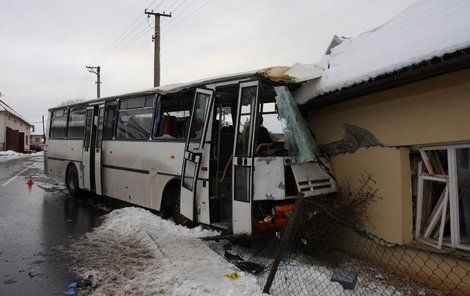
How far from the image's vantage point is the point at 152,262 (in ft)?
19.7

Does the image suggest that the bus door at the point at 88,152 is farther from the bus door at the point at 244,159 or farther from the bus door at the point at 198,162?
the bus door at the point at 244,159

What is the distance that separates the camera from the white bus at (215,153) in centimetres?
622

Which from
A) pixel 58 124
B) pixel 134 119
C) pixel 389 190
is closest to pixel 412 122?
pixel 389 190

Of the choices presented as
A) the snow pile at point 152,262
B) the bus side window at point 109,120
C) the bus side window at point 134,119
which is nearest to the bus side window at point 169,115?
the bus side window at point 134,119

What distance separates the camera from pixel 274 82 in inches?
255

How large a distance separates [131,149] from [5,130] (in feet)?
154

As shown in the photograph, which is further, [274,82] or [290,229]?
[274,82]

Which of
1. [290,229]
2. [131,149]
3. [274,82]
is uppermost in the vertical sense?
[274,82]

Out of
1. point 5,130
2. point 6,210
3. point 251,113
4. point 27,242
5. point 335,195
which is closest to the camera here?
point 251,113

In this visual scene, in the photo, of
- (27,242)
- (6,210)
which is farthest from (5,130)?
(27,242)

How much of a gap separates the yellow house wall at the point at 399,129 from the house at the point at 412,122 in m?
0.01

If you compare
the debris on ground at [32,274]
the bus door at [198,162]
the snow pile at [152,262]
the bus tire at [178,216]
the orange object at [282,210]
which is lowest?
the debris on ground at [32,274]

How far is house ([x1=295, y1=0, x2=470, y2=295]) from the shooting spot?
4.78m

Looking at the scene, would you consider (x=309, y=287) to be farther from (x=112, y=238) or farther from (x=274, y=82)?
(x=112, y=238)
